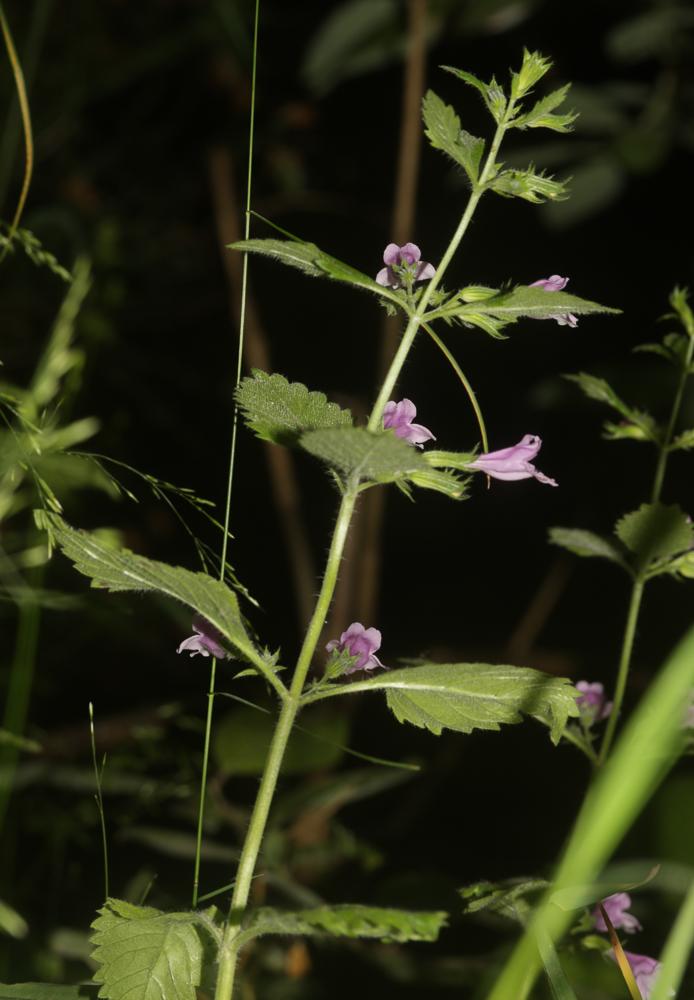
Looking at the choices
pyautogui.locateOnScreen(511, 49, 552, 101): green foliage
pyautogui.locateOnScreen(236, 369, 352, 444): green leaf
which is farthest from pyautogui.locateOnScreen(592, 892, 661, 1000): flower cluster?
pyautogui.locateOnScreen(511, 49, 552, 101): green foliage

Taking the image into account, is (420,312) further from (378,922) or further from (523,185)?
(378,922)

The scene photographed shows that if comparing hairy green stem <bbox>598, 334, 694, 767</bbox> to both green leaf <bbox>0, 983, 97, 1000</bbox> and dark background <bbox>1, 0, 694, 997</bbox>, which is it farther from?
dark background <bbox>1, 0, 694, 997</bbox>

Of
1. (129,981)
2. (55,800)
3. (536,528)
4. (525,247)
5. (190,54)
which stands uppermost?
(190,54)

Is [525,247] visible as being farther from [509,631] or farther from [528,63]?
[528,63]

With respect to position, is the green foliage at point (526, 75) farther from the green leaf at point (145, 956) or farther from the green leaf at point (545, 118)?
the green leaf at point (145, 956)

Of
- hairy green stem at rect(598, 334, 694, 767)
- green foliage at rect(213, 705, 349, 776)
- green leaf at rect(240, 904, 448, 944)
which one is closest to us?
green leaf at rect(240, 904, 448, 944)

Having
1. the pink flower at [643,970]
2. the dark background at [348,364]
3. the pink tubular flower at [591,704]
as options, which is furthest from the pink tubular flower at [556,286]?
the dark background at [348,364]

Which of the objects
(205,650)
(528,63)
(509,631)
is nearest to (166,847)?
(205,650)
